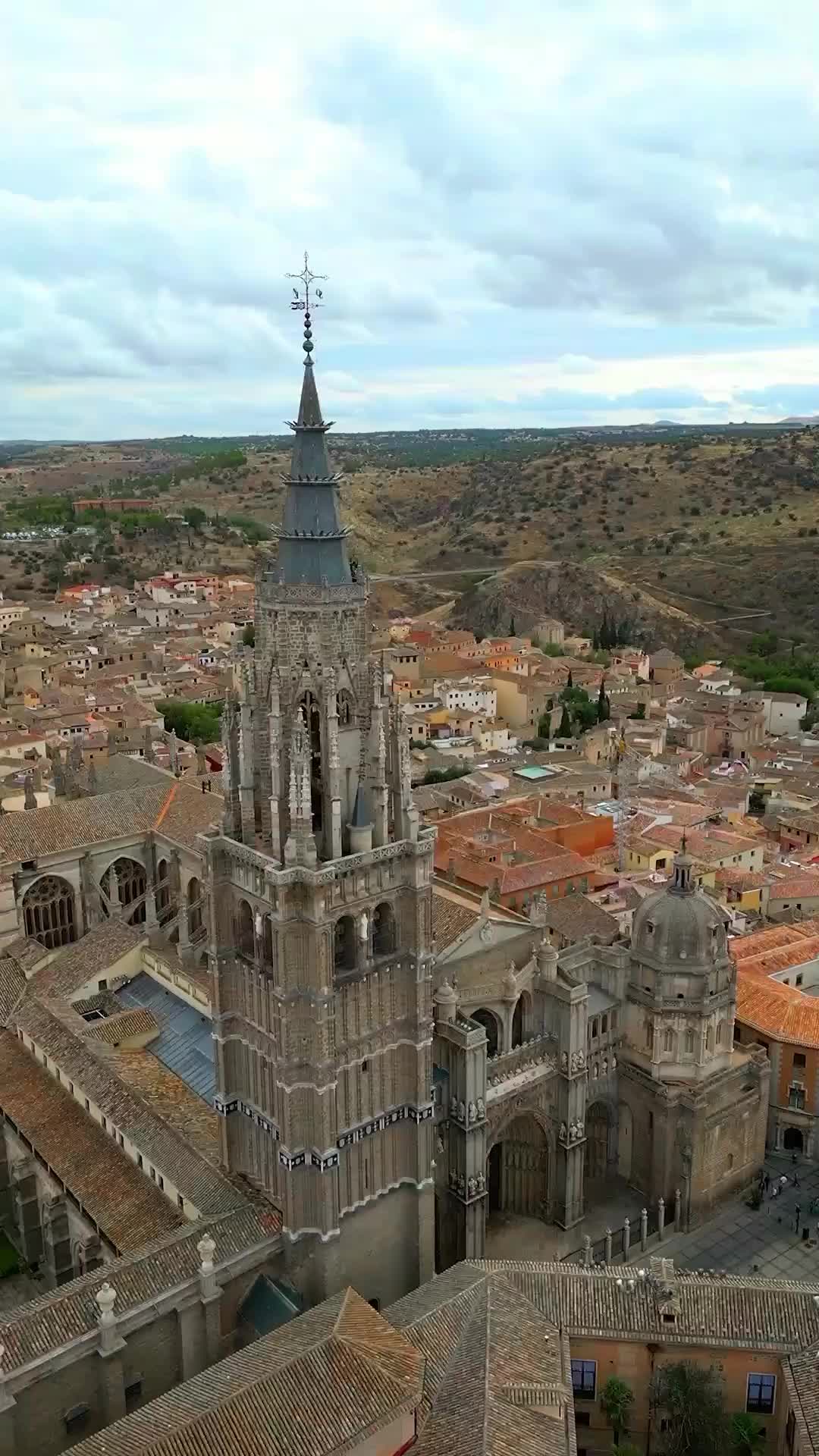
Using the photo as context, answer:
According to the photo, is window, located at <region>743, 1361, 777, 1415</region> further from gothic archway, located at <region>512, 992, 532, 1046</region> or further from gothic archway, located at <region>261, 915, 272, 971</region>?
gothic archway, located at <region>261, 915, 272, 971</region>

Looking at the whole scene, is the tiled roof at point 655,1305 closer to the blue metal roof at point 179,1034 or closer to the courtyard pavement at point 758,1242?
the courtyard pavement at point 758,1242

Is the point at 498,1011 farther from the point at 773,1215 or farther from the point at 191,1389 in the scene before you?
the point at 191,1389

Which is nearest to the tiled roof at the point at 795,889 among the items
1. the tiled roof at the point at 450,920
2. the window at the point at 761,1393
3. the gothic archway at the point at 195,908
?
the tiled roof at the point at 450,920

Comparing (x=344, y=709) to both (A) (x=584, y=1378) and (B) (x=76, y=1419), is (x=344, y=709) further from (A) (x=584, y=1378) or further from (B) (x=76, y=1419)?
(A) (x=584, y=1378)

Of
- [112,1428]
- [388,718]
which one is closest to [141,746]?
[388,718]

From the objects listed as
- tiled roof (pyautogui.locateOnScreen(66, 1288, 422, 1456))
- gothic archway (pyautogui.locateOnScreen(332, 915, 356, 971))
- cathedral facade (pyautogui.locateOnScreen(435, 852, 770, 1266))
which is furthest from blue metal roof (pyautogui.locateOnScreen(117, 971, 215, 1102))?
tiled roof (pyautogui.locateOnScreen(66, 1288, 422, 1456))

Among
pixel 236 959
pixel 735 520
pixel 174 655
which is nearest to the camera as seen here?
pixel 236 959
